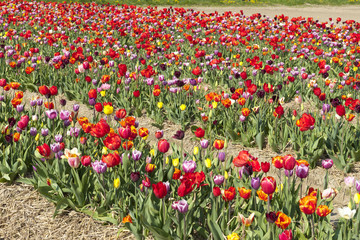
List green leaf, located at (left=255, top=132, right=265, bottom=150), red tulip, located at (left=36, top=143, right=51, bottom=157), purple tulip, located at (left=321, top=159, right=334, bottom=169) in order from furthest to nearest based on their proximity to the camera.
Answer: green leaf, located at (left=255, top=132, right=265, bottom=150) → red tulip, located at (left=36, top=143, right=51, bottom=157) → purple tulip, located at (left=321, top=159, right=334, bottom=169)

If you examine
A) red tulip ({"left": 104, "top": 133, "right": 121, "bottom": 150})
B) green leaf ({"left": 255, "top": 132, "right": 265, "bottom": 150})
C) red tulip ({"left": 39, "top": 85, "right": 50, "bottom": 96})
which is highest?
red tulip ({"left": 39, "top": 85, "right": 50, "bottom": 96})

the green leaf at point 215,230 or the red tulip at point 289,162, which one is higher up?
the red tulip at point 289,162

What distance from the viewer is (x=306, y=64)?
7648 mm

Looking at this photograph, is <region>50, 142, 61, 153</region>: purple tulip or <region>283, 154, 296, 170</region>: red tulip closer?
<region>283, 154, 296, 170</region>: red tulip

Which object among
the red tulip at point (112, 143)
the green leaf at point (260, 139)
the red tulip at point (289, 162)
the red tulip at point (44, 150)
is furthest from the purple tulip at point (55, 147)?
the green leaf at point (260, 139)

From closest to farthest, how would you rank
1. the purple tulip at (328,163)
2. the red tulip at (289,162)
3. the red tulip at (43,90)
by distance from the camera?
the red tulip at (289,162), the purple tulip at (328,163), the red tulip at (43,90)

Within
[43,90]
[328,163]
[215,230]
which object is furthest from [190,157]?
[43,90]

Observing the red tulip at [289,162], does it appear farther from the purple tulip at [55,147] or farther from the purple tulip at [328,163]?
the purple tulip at [55,147]

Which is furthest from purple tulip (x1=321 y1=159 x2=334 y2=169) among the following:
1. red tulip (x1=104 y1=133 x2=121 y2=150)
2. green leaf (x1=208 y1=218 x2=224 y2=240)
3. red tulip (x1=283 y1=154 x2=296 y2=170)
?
red tulip (x1=104 y1=133 x2=121 y2=150)

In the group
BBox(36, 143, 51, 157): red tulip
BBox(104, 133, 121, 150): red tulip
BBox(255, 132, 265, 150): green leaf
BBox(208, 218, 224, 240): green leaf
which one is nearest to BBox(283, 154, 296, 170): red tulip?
BBox(208, 218, 224, 240): green leaf

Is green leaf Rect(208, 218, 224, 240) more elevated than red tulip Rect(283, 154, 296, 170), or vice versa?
red tulip Rect(283, 154, 296, 170)

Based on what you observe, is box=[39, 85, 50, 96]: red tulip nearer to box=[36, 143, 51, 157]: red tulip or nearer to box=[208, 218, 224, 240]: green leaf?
box=[36, 143, 51, 157]: red tulip

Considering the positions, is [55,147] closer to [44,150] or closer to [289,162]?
[44,150]

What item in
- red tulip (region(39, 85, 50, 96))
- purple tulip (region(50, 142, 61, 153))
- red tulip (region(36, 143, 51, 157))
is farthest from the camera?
red tulip (region(39, 85, 50, 96))
